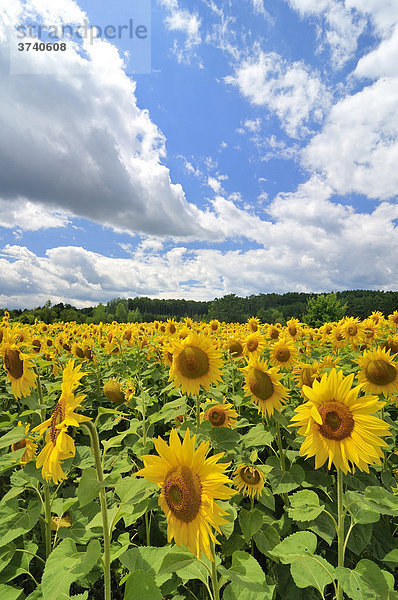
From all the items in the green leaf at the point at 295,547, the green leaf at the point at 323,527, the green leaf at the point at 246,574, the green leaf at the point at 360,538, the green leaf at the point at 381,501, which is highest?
the green leaf at the point at 381,501

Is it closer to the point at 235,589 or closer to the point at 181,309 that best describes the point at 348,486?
the point at 235,589

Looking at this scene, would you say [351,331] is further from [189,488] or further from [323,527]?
[189,488]

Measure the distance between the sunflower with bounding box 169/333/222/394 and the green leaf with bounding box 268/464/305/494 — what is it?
1007 millimetres

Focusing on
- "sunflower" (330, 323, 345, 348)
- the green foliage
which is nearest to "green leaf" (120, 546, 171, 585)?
"sunflower" (330, 323, 345, 348)

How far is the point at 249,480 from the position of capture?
2.70 m

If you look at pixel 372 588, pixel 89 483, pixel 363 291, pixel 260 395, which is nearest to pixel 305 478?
pixel 260 395

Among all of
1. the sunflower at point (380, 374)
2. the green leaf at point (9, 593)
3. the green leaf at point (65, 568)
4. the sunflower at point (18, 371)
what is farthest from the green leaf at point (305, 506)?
the sunflower at point (18, 371)

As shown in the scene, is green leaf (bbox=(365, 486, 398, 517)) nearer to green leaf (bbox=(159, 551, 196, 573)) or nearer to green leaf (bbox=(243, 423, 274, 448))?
green leaf (bbox=(243, 423, 274, 448))

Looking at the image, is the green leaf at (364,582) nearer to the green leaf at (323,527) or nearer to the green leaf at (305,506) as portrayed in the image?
the green leaf at (305,506)

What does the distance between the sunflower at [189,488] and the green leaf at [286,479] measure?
4.72 ft

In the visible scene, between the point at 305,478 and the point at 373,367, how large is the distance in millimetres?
1368

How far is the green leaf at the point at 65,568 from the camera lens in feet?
5.49

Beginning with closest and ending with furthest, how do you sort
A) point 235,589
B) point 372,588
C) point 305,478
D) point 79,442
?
1. point 372,588
2. point 235,589
3. point 305,478
4. point 79,442

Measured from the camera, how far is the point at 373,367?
352 centimetres
